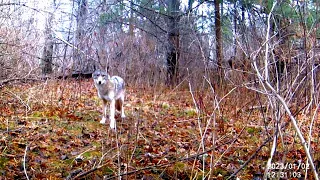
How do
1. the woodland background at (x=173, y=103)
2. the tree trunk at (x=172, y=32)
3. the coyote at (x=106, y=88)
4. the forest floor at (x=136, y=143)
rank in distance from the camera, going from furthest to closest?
the tree trunk at (x=172, y=32) < the coyote at (x=106, y=88) < the forest floor at (x=136, y=143) < the woodland background at (x=173, y=103)

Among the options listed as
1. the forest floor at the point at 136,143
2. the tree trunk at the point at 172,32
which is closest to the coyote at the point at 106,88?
the forest floor at the point at 136,143

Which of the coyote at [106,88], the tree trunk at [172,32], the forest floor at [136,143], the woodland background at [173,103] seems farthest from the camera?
the tree trunk at [172,32]

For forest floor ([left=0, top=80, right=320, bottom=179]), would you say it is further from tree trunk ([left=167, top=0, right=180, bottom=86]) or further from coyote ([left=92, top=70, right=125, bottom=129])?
tree trunk ([left=167, top=0, right=180, bottom=86])

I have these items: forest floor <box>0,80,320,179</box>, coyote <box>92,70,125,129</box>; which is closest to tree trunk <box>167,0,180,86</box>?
forest floor <box>0,80,320,179</box>

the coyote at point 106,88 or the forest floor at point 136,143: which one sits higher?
the coyote at point 106,88

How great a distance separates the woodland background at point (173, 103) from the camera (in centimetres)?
304

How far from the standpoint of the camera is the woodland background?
9.96 feet

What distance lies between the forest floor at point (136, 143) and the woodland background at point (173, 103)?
0.02 m

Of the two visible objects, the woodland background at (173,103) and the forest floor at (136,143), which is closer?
the woodland background at (173,103)

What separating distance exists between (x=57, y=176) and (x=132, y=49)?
8864mm

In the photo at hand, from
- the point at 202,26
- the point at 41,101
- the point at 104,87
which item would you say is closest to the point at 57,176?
the point at 104,87

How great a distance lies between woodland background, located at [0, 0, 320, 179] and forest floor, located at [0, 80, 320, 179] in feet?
0.07

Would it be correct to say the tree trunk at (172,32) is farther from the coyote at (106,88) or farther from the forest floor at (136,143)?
the coyote at (106,88)

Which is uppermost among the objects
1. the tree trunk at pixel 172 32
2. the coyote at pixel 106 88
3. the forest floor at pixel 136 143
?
the tree trunk at pixel 172 32
